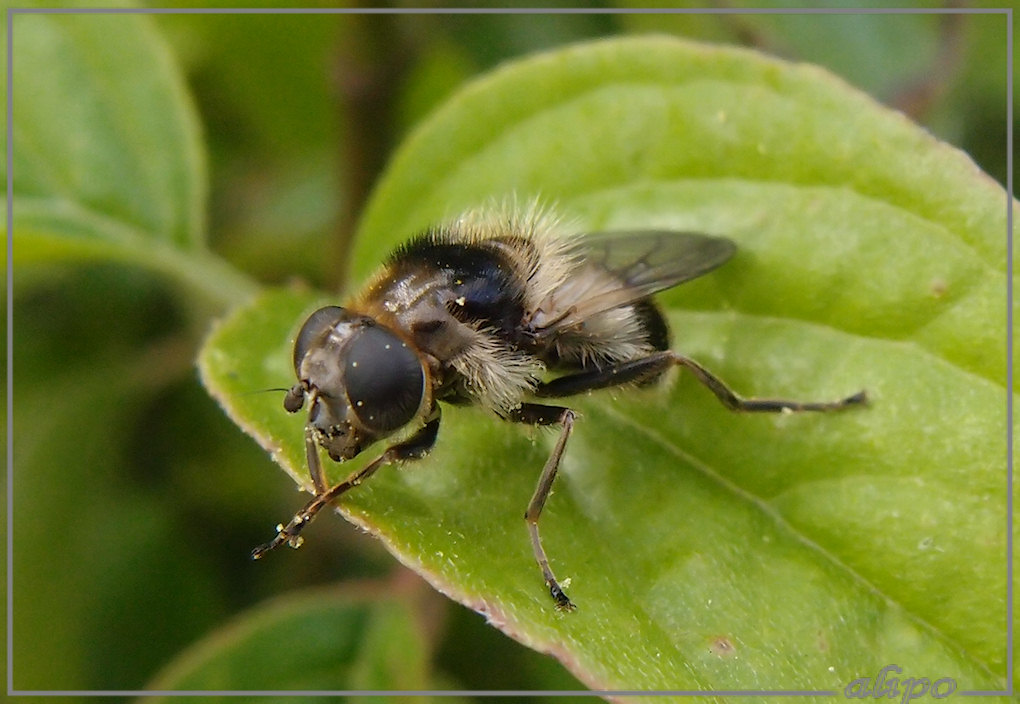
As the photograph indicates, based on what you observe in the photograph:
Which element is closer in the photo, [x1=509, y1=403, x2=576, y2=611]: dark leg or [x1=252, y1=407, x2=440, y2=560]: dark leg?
[x1=509, y1=403, x2=576, y2=611]: dark leg

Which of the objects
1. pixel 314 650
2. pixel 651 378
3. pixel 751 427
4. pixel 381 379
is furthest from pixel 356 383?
pixel 314 650

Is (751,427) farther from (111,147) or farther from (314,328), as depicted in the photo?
(111,147)

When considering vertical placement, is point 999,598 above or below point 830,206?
below

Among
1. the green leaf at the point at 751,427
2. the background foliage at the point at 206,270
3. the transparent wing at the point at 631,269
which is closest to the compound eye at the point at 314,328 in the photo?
the green leaf at the point at 751,427

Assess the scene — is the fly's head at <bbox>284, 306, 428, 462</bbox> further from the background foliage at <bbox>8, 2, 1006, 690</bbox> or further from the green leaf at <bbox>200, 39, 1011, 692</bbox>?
the background foliage at <bbox>8, 2, 1006, 690</bbox>

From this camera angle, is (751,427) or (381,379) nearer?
(381,379)

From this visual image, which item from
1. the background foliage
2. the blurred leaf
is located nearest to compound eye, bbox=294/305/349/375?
the background foliage

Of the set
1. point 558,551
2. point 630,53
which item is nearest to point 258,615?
point 558,551

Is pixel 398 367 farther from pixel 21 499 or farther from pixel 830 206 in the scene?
pixel 21 499
